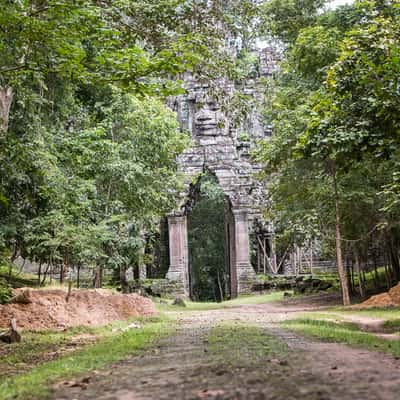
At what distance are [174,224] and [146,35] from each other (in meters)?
23.5

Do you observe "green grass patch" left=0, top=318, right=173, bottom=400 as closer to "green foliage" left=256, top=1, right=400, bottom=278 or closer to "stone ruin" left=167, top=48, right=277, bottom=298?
"green foliage" left=256, top=1, right=400, bottom=278

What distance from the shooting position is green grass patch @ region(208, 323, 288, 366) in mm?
6141

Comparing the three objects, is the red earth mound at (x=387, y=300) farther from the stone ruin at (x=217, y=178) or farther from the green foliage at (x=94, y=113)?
the stone ruin at (x=217, y=178)

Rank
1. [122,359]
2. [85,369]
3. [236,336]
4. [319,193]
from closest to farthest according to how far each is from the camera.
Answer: [85,369] → [122,359] → [236,336] → [319,193]

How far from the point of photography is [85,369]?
6430mm

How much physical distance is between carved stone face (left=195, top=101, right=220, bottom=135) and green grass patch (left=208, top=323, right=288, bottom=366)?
2773 centimetres

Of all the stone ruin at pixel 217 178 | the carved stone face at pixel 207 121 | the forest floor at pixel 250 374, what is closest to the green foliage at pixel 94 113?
the forest floor at pixel 250 374

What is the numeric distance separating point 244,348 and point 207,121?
99.2 feet

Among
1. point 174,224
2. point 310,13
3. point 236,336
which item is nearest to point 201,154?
point 174,224

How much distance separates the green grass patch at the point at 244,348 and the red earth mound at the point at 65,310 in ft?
18.2

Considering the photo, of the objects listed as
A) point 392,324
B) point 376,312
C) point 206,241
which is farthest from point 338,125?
point 206,241

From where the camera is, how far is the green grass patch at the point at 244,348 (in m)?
6.14

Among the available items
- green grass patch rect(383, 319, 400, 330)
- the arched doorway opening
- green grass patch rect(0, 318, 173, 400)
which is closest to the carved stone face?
the arched doorway opening

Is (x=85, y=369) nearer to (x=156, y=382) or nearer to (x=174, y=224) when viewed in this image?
(x=156, y=382)
